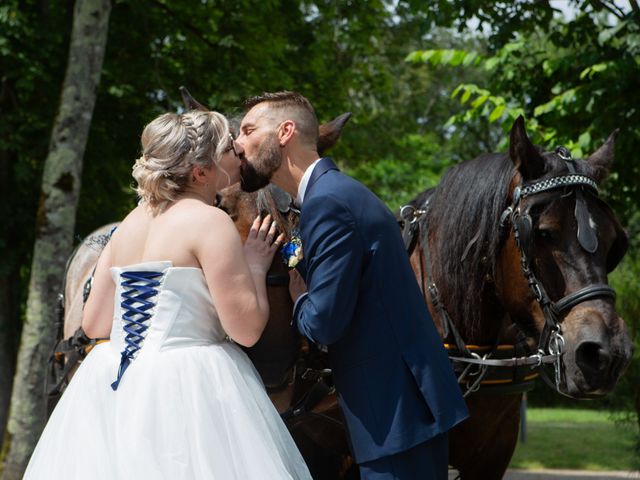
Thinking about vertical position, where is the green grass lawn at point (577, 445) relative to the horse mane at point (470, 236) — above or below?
below

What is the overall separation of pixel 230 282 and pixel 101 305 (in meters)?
0.78

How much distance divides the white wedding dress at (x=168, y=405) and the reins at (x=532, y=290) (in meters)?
1.13

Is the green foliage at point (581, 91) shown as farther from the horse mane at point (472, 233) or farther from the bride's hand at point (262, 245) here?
the bride's hand at point (262, 245)

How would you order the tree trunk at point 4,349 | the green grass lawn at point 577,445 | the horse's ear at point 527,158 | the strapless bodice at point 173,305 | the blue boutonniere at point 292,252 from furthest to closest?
the tree trunk at point 4,349 → the green grass lawn at point 577,445 → the horse's ear at point 527,158 → the blue boutonniere at point 292,252 → the strapless bodice at point 173,305

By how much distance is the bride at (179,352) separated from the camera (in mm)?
3342

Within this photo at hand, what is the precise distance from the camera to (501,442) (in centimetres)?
465

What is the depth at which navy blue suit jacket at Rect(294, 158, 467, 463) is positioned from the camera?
10.7ft

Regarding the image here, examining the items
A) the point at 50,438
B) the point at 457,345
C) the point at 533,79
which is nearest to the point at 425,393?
the point at 457,345

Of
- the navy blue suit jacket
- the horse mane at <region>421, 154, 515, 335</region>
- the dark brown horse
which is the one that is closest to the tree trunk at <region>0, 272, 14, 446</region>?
the dark brown horse

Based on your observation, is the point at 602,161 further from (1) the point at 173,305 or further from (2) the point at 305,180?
(1) the point at 173,305

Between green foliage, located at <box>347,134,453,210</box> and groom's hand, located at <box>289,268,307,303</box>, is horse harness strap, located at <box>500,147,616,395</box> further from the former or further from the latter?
green foliage, located at <box>347,134,453,210</box>

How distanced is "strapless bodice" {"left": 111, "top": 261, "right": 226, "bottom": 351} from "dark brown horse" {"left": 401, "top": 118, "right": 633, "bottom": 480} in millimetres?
1311

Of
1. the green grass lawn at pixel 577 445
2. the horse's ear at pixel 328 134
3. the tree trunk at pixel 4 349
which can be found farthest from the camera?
the tree trunk at pixel 4 349

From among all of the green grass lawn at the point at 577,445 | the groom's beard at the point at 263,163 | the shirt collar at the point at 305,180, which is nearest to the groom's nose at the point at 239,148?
the groom's beard at the point at 263,163
